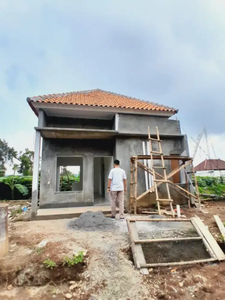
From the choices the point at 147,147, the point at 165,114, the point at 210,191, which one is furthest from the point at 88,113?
the point at 210,191

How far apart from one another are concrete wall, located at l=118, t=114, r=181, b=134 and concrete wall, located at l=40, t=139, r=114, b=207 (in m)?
1.16

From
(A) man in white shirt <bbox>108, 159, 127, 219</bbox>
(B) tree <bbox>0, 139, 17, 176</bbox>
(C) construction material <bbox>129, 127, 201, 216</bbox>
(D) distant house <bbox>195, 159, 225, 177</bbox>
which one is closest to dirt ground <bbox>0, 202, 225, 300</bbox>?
(A) man in white shirt <bbox>108, 159, 127, 219</bbox>

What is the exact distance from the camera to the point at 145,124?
7.29m

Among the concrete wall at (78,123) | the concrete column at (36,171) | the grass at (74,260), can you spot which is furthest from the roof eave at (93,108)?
the grass at (74,260)

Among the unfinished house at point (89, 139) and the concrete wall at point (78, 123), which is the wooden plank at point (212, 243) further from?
the concrete wall at point (78, 123)

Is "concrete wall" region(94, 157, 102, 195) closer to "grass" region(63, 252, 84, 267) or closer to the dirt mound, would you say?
the dirt mound

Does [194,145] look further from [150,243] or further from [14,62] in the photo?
[14,62]

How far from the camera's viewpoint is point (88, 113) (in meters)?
7.30

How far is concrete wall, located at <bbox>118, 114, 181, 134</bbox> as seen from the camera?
7016 mm

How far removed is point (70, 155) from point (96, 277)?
524 centimetres

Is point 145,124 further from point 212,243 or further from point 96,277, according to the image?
point 96,277

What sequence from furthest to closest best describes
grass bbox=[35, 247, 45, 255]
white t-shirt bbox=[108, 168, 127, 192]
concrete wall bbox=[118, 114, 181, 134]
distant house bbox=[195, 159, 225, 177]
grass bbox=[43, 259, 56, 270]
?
distant house bbox=[195, 159, 225, 177]
concrete wall bbox=[118, 114, 181, 134]
white t-shirt bbox=[108, 168, 127, 192]
grass bbox=[35, 247, 45, 255]
grass bbox=[43, 259, 56, 270]

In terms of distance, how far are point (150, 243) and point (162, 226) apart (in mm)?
844

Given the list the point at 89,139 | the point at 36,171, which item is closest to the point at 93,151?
the point at 89,139
